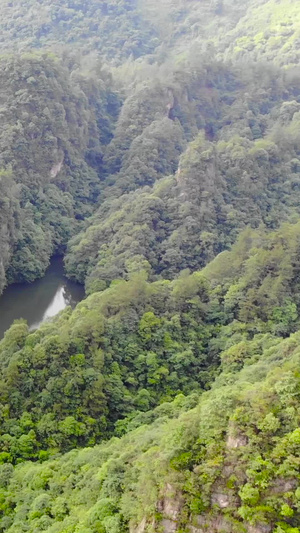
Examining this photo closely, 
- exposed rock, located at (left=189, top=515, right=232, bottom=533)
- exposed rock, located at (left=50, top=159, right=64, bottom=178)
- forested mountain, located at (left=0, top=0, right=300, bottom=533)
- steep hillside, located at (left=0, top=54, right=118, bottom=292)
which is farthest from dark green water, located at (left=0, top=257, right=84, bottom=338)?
exposed rock, located at (left=189, top=515, right=232, bottom=533)

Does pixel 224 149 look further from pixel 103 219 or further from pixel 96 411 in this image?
pixel 96 411

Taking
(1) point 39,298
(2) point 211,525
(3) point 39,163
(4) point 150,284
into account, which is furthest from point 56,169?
(2) point 211,525

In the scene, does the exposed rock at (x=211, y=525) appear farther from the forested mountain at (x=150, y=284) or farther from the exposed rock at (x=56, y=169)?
the exposed rock at (x=56, y=169)

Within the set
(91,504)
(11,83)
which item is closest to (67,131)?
(11,83)

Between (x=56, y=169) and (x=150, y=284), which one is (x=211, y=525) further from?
(x=56, y=169)

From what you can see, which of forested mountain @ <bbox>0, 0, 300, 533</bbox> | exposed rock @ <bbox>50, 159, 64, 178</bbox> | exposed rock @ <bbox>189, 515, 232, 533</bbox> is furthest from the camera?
exposed rock @ <bbox>50, 159, 64, 178</bbox>

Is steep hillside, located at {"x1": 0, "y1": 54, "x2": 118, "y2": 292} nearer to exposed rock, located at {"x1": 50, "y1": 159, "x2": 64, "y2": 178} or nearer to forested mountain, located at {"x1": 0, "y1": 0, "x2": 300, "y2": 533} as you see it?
exposed rock, located at {"x1": 50, "y1": 159, "x2": 64, "y2": 178}
